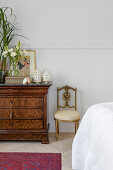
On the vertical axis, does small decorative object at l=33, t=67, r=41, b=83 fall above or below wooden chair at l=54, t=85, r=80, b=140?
above

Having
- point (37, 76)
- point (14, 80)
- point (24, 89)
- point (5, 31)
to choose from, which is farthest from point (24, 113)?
point (5, 31)

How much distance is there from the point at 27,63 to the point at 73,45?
0.93 meters

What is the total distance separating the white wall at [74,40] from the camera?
3.35 meters

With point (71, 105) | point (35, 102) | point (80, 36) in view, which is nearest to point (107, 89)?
point (71, 105)

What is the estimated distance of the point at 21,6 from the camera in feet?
11.1

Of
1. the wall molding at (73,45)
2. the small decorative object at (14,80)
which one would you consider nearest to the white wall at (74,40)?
the wall molding at (73,45)

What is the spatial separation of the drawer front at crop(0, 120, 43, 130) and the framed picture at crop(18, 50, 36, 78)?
924 mm

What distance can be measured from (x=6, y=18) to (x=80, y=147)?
8.70 feet

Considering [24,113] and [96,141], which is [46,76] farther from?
[96,141]

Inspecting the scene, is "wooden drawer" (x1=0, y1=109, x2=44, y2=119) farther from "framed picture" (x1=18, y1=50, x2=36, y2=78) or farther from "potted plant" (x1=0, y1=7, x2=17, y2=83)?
"framed picture" (x1=18, y1=50, x2=36, y2=78)

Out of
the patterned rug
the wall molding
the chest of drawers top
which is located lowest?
the patterned rug

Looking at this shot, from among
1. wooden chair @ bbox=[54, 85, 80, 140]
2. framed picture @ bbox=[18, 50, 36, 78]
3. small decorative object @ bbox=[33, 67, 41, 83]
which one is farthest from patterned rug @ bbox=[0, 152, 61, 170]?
framed picture @ bbox=[18, 50, 36, 78]

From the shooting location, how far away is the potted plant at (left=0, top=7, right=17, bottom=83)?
3225 mm

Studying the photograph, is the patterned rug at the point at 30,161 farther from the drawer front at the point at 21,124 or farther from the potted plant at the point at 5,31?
the potted plant at the point at 5,31
